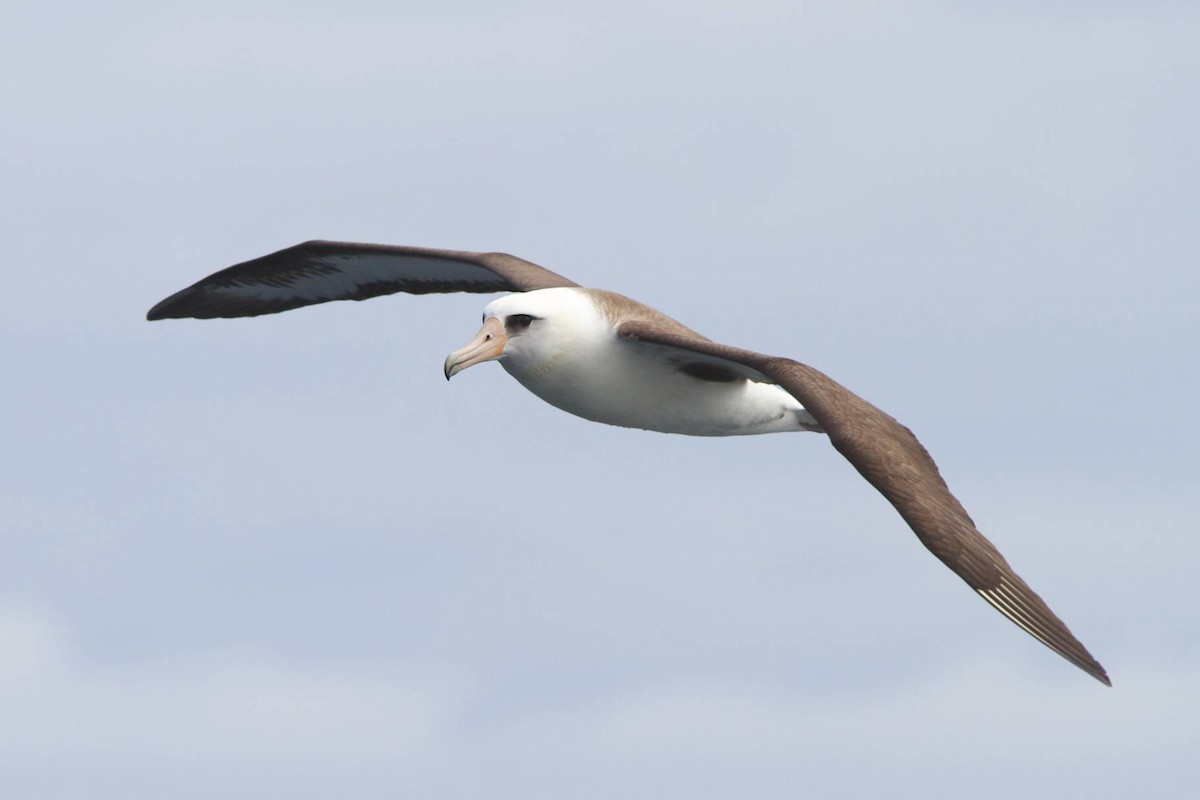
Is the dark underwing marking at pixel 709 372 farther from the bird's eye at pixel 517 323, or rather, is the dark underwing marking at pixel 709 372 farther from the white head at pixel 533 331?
the bird's eye at pixel 517 323

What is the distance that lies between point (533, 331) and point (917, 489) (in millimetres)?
3749

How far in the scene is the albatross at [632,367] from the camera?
46.6 ft

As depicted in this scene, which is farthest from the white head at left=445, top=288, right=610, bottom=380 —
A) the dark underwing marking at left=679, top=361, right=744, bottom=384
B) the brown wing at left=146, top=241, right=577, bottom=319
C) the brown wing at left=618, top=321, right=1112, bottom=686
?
the brown wing at left=146, top=241, right=577, bottom=319

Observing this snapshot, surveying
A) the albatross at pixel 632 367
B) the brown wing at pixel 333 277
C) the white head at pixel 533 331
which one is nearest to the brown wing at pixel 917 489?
the albatross at pixel 632 367

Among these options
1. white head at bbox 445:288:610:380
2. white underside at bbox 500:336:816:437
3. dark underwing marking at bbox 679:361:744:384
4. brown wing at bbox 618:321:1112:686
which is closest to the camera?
brown wing at bbox 618:321:1112:686

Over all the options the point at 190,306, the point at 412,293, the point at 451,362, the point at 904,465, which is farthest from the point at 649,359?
the point at 190,306

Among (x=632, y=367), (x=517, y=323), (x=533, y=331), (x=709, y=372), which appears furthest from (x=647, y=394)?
(x=517, y=323)

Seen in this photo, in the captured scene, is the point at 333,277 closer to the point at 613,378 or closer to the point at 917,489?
the point at 613,378

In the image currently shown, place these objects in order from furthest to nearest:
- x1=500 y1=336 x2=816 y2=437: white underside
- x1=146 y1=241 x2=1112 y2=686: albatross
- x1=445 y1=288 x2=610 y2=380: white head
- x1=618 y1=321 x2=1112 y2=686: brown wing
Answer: x1=500 y1=336 x2=816 y2=437: white underside → x1=445 y1=288 x2=610 y2=380: white head → x1=146 y1=241 x2=1112 y2=686: albatross → x1=618 y1=321 x2=1112 y2=686: brown wing

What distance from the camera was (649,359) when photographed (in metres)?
17.1

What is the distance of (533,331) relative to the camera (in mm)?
16734

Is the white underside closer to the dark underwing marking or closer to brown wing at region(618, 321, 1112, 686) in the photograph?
the dark underwing marking

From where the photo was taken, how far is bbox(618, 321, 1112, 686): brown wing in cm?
1401

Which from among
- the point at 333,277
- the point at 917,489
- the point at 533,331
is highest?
the point at 333,277
